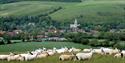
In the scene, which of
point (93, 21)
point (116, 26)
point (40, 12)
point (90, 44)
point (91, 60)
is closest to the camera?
point (91, 60)

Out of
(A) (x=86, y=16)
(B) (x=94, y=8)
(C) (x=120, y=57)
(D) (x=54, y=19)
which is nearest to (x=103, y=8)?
(B) (x=94, y=8)

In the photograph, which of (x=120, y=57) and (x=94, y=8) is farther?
(x=94, y=8)

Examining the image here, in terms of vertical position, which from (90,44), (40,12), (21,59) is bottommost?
(40,12)

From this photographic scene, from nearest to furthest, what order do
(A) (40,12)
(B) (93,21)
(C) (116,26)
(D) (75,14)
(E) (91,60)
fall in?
(E) (91,60)
(C) (116,26)
(B) (93,21)
(D) (75,14)
(A) (40,12)

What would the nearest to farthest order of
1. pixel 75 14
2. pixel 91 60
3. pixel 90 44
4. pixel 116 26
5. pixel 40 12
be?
1. pixel 91 60
2. pixel 90 44
3. pixel 116 26
4. pixel 75 14
5. pixel 40 12

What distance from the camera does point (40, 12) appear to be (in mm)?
195250

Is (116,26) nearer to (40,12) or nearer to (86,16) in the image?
(86,16)

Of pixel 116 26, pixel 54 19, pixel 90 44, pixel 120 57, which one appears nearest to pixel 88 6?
pixel 54 19

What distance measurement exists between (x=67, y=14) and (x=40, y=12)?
57.3 feet

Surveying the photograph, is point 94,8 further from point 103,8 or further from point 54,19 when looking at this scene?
point 54,19

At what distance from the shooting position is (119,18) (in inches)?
6855

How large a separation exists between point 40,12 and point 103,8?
32.8 m

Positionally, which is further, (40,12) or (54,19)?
(40,12)

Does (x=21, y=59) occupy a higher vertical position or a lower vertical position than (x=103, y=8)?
higher
